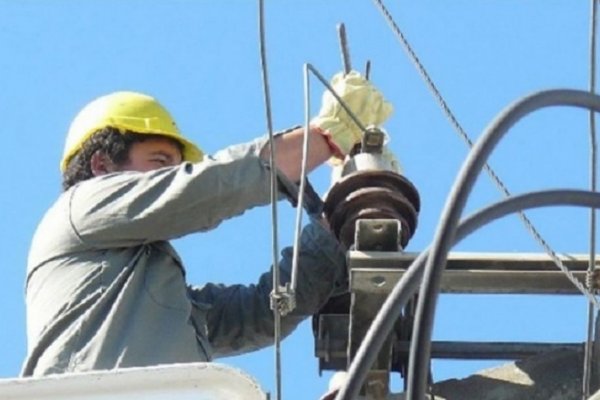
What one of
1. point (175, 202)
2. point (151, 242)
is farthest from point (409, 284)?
point (151, 242)

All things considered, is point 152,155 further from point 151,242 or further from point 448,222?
Result: point 448,222

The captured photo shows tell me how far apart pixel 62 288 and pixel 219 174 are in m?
0.52

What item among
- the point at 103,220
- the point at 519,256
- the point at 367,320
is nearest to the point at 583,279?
the point at 519,256

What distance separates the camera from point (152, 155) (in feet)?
19.6

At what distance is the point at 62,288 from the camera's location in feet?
17.6

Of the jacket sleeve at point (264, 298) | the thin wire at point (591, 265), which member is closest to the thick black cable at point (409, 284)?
the thin wire at point (591, 265)

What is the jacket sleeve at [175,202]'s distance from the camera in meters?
5.41

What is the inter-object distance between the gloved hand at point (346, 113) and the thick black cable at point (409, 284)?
81.3 inches

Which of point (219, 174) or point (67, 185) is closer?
point (219, 174)

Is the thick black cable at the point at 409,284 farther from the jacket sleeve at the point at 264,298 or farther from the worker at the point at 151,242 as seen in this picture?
the jacket sleeve at the point at 264,298

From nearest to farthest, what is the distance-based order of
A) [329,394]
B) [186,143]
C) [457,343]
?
[329,394] → [457,343] → [186,143]

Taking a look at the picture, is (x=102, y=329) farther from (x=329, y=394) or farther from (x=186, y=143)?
(x=186, y=143)

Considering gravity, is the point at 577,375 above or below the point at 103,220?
below

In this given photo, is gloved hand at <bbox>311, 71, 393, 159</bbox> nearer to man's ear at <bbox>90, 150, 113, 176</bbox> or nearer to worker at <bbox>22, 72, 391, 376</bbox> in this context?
worker at <bbox>22, 72, 391, 376</bbox>
